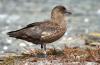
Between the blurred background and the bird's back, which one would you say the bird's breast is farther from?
the blurred background

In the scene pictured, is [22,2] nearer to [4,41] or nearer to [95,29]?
[95,29]

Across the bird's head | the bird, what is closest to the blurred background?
the bird's head

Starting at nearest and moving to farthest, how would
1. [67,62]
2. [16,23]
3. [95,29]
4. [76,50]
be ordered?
[67,62], [76,50], [95,29], [16,23]

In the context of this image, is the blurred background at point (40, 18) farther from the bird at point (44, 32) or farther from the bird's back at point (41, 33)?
the bird's back at point (41, 33)

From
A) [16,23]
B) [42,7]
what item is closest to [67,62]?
[16,23]

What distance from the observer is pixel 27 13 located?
2119 cm

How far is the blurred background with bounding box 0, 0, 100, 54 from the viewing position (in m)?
14.1

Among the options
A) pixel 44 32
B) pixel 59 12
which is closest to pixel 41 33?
pixel 44 32

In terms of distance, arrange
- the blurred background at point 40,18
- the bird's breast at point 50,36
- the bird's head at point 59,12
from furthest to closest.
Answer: the blurred background at point 40,18 → the bird's head at point 59,12 → the bird's breast at point 50,36

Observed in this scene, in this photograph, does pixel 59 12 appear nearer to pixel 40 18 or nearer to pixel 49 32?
pixel 49 32

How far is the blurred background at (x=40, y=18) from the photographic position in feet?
46.3

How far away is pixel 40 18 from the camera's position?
19641 mm

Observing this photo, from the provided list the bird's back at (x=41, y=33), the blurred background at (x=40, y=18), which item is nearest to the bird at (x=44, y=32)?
the bird's back at (x=41, y=33)

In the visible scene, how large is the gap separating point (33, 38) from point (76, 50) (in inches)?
41.7
